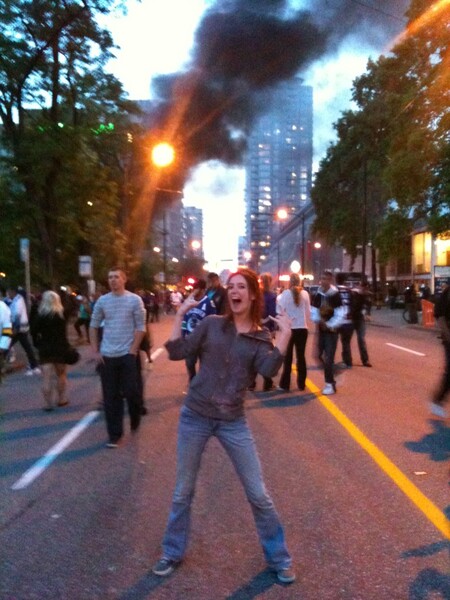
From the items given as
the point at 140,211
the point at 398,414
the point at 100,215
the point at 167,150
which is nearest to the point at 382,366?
the point at 398,414

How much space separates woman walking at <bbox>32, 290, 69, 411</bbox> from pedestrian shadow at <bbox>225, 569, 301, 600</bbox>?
17.9 feet

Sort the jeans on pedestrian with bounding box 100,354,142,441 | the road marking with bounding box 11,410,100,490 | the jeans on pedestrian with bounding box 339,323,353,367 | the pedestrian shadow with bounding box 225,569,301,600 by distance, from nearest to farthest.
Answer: the pedestrian shadow with bounding box 225,569,301,600 < the road marking with bounding box 11,410,100,490 < the jeans on pedestrian with bounding box 100,354,142,441 < the jeans on pedestrian with bounding box 339,323,353,367

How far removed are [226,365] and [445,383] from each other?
4.15m

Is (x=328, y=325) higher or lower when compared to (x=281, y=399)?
higher

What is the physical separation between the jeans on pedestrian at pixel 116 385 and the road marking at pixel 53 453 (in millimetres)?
532

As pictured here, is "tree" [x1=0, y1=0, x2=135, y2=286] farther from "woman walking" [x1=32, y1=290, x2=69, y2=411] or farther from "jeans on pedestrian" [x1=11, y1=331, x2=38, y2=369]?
"woman walking" [x1=32, y1=290, x2=69, y2=411]

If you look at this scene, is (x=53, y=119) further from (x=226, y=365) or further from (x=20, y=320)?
(x=226, y=365)

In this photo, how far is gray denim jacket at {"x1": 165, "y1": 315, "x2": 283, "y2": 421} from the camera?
356 centimetres

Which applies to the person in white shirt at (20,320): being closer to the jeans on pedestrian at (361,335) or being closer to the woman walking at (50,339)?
the woman walking at (50,339)

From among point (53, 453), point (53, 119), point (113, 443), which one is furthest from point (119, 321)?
point (53, 119)

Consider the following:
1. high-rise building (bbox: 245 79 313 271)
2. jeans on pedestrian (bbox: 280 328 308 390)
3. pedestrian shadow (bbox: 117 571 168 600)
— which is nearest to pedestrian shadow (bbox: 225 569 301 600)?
pedestrian shadow (bbox: 117 571 168 600)

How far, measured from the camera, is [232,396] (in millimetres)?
3574

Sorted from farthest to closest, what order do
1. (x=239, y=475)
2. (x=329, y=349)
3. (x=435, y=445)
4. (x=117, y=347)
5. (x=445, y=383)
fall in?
1. (x=329, y=349)
2. (x=445, y=383)
3. (x=117, y=347)
4. (x=435, y=445)
5. (x=239, y=475)

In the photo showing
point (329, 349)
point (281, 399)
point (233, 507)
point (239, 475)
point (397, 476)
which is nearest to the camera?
point (239, 475)
